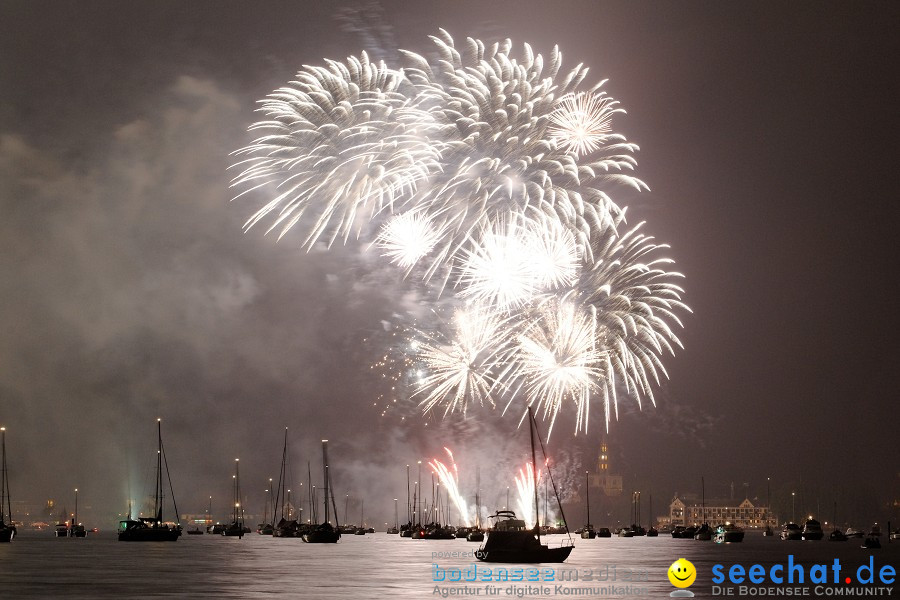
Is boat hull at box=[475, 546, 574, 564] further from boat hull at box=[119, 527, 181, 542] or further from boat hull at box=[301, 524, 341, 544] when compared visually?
boat hull at box=[119, 527, 181, 542]

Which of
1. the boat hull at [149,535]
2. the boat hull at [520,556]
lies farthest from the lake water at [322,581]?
the boat hull at [149,535]

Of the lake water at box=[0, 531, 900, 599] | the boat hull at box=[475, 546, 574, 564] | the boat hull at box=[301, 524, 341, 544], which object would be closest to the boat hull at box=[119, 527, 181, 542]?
the boat hull at box=[301, 524, 341, 544]

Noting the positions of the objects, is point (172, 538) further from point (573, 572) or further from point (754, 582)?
point (754, 582)

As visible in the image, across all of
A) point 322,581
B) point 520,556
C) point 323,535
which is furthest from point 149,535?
point 322,581

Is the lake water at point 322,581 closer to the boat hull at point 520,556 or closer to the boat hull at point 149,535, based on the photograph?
the boat hull at point 520,556

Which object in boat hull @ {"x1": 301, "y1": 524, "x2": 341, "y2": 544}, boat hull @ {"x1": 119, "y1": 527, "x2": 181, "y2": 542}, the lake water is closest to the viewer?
the lake water

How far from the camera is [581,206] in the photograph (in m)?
69.9

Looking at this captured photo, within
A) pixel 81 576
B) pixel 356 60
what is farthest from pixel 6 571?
pixel 356 60

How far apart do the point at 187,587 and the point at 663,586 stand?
98.6 feet

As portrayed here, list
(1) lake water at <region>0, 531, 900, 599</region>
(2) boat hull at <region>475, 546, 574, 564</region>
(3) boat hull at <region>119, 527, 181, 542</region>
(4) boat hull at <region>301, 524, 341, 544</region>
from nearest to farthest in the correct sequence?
1. (1) lake water at <region>0, 531, 900, 599</region>
2. (2) boat hull at <region>475, 546, 574, 564</region>
3. (3) boat hull at <region>119, 527, 181, 542</region>
4. (4) boat hull at <region>301, 524, 341, 544</region>

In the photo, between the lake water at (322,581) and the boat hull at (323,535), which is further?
the boat hull at (323,535)

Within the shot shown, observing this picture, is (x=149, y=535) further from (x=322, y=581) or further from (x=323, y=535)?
(x=322, y=581)

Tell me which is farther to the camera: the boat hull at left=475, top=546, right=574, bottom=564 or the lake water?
the boat hull at left=475, top=546, right=574, bottom=564

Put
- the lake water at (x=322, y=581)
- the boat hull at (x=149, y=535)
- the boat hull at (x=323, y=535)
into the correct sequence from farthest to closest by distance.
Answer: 1. the boat hull at (x=323, y=535)
2. the boat hull at (x=149, y=535)
3. the lake water at (x=322, y=581)
